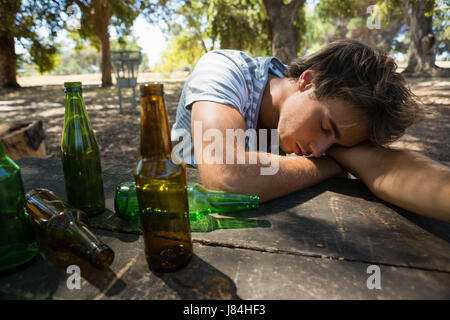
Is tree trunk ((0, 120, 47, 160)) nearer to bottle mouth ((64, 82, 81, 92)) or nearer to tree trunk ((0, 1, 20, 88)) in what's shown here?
bottle mouth ((64, 82, 81, 92))

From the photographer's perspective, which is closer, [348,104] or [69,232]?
[69,232]

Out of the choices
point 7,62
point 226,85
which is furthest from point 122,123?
point 7,62

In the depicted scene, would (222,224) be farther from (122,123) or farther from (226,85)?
(122,123)

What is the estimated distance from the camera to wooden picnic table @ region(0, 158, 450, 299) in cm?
72

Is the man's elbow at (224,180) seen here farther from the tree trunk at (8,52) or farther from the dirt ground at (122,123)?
the tree trunk at (8,52)

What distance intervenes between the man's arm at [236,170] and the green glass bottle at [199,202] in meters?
0.10

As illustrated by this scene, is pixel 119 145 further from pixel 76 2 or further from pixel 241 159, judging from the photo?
pixel 76 2

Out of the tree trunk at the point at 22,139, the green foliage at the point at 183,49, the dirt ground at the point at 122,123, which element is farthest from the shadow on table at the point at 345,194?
the green foliage at the point at 183,49

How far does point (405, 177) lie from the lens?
Answer: 3.90 ft

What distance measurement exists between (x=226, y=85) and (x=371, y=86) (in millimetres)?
756

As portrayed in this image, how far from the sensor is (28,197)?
1002 mm

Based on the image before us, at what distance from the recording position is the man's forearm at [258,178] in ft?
4.00

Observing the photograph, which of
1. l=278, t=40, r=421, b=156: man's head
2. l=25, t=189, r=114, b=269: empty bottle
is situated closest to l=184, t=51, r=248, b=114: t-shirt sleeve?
l=278, t=40, r=421, b=156: man's head
